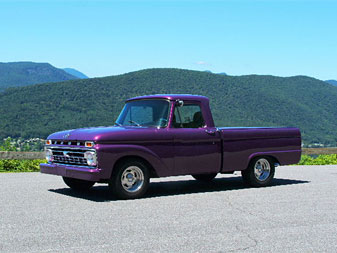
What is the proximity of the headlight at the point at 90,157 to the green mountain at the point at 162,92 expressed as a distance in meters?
86.4

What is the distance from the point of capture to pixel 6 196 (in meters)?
8.68

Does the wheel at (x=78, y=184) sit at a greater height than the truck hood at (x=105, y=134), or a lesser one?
lesser

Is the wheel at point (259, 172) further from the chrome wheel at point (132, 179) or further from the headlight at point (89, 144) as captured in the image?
the headlight at point (89, 144)

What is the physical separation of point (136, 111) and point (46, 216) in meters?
3.26

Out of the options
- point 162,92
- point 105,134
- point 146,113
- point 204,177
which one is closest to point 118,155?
point 105,134

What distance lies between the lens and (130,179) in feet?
27.9

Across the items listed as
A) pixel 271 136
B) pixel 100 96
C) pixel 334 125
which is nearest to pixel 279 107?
pixel 334 125

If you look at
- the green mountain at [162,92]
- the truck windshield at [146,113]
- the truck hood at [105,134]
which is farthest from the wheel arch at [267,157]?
the green mountain at [162,92]

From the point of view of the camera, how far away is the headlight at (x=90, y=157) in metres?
8.08

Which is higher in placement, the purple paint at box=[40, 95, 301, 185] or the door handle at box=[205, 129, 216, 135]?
the door handle at box=[205, 129, 216, 135]

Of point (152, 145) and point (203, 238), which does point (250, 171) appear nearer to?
point (152, 145)

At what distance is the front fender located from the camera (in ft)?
26.5

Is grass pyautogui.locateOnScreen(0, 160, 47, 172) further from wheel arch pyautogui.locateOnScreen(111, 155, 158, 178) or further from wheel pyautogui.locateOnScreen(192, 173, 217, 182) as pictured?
wheel arch pyautogui.locateOnScreen(111, 155, 158, 178)

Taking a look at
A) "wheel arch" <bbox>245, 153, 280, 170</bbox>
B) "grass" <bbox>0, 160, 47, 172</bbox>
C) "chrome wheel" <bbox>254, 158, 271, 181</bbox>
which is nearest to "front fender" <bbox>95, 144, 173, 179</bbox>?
"wheel arch" <bbox>245, 153, 280, 170</bbox>
